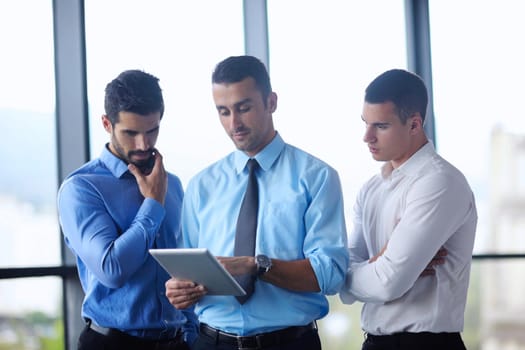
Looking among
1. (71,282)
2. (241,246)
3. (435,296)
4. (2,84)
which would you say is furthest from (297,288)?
(2,84)

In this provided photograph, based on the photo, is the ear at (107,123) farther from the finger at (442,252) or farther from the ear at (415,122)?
the finger at (442,252)

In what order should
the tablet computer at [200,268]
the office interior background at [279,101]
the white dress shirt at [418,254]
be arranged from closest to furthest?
the tablet computer at [200,268], the white dress shirt at [418,254], the office interior background at [279,101]

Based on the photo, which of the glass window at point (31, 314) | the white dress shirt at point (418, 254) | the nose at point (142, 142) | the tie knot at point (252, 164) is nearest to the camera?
the white dress shirt at point (418, 254)

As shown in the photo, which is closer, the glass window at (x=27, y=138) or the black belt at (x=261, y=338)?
the black belt at (x=261, y=338)

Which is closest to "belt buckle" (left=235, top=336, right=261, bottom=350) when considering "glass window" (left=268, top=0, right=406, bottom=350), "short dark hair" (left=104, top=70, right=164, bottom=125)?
"short dark hair" (left=104, top=70, right=164, bottom=125)

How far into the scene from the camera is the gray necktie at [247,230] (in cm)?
256

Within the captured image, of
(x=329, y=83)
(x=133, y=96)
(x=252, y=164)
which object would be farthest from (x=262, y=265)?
(x=329, y=83)

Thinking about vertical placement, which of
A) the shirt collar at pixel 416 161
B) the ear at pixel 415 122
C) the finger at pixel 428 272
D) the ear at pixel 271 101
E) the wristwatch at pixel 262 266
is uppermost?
the ear at pixel 271 101

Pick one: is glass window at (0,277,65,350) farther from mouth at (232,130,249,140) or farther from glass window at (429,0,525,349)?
glass window at (429,0,525,349)

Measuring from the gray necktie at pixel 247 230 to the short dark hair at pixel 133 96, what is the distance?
0.53m

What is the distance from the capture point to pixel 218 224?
2.72 meters

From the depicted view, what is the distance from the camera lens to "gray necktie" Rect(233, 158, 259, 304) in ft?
8.39

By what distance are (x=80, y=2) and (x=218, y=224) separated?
5.83 feet

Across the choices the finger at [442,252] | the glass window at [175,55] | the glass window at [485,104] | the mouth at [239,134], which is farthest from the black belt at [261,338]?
the glass window at [485,104]
